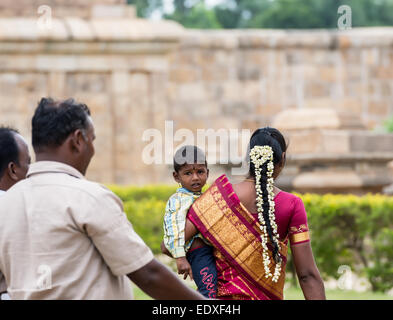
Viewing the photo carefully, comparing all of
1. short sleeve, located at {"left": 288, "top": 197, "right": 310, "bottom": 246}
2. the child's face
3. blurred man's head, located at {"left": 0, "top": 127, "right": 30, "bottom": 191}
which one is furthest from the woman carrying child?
blurred man's head, located at {"left": 0, "top": 127, "right": 30, "bottom": 191}

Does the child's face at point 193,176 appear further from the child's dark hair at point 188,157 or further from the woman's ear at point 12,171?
the woman's ear at point 12,171

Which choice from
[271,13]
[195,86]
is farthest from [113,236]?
[271,13]

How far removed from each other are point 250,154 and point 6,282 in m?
1.16

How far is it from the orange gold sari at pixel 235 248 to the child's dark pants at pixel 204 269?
3 cm

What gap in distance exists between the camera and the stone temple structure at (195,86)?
9742 mm

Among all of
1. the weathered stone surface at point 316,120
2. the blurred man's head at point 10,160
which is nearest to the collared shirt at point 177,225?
the blurred man's head at point 10,160

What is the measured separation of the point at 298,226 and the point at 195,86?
1107cm

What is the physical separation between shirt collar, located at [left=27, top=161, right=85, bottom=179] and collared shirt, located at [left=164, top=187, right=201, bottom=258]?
0.95 m

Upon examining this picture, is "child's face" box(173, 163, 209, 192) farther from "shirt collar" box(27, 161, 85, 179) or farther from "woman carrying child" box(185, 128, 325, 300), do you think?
"shirt collar" box(27, 161, 85, 179)

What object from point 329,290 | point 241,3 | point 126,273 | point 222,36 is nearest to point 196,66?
point 222,36

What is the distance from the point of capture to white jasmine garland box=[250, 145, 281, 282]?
3232mm

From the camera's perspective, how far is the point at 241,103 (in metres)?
14.5

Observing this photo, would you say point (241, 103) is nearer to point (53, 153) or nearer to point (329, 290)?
point (329, 290)
